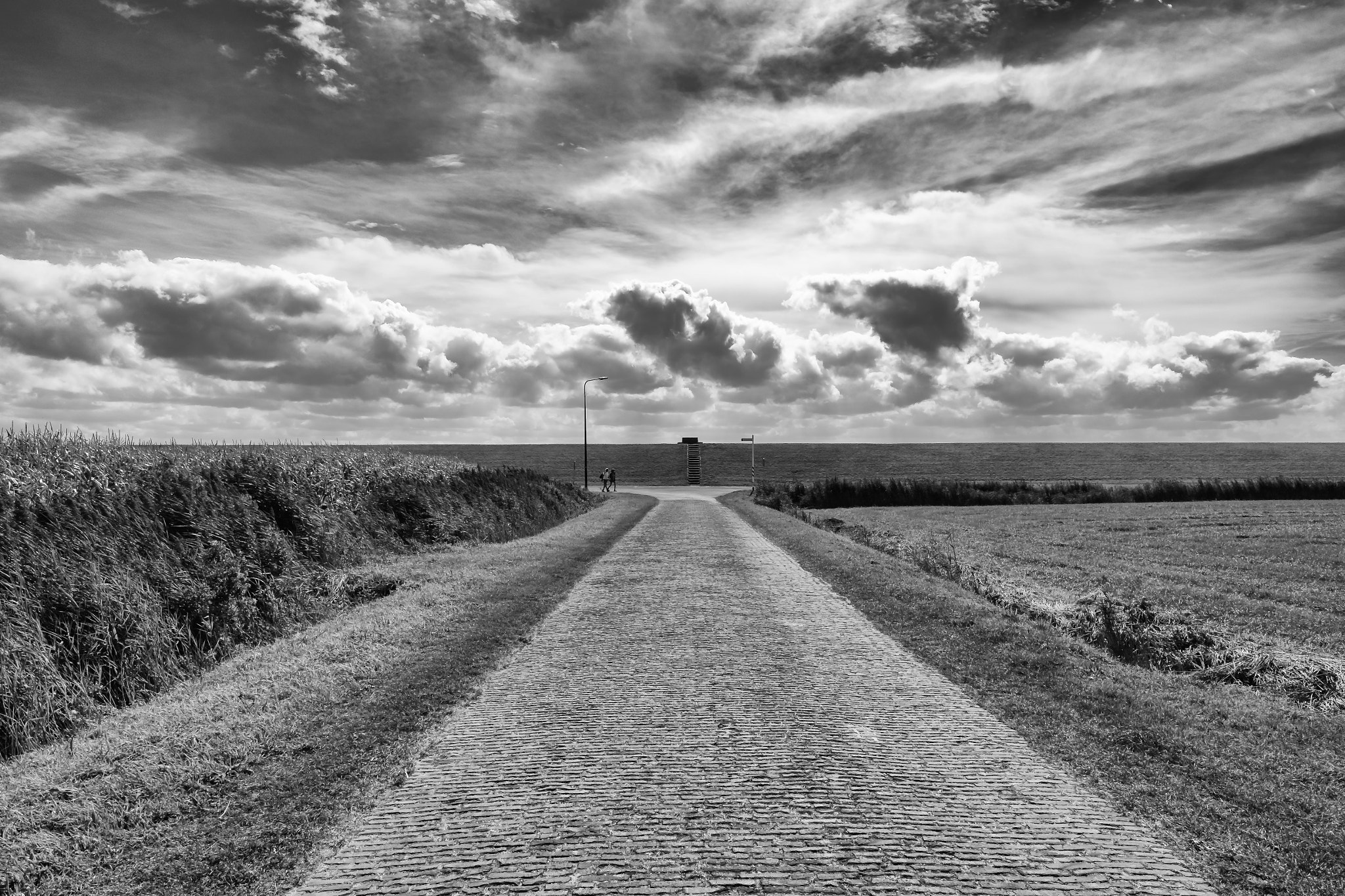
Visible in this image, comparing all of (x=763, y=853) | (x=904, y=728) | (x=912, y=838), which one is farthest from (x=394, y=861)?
(x=904, y=728)

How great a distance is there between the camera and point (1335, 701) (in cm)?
706

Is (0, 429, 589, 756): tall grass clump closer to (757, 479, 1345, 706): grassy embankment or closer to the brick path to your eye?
the brick path

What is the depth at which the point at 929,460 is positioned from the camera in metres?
104

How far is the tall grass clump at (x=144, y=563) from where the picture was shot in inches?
292

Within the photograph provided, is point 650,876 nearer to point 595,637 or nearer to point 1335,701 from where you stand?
point 595,637

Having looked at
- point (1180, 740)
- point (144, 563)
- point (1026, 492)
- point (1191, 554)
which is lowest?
point (1026, 492)

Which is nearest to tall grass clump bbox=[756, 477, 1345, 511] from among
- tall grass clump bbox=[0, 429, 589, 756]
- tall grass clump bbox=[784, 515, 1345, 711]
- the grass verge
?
tall grass clump bbox=[784, 515, 1345, 711]

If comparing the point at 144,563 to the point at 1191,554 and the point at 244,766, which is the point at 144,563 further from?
the point at 1191,554

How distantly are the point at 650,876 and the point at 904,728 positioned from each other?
274cm

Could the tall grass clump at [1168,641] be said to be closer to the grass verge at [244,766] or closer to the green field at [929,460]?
the grass verge at [244,766]

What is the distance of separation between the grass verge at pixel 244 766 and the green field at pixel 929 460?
73.8 meters

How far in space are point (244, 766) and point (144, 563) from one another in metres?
5.35

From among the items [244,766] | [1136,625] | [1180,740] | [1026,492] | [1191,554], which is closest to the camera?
[244,766]

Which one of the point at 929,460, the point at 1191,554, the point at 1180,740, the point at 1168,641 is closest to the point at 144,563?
the point at 1180,740
